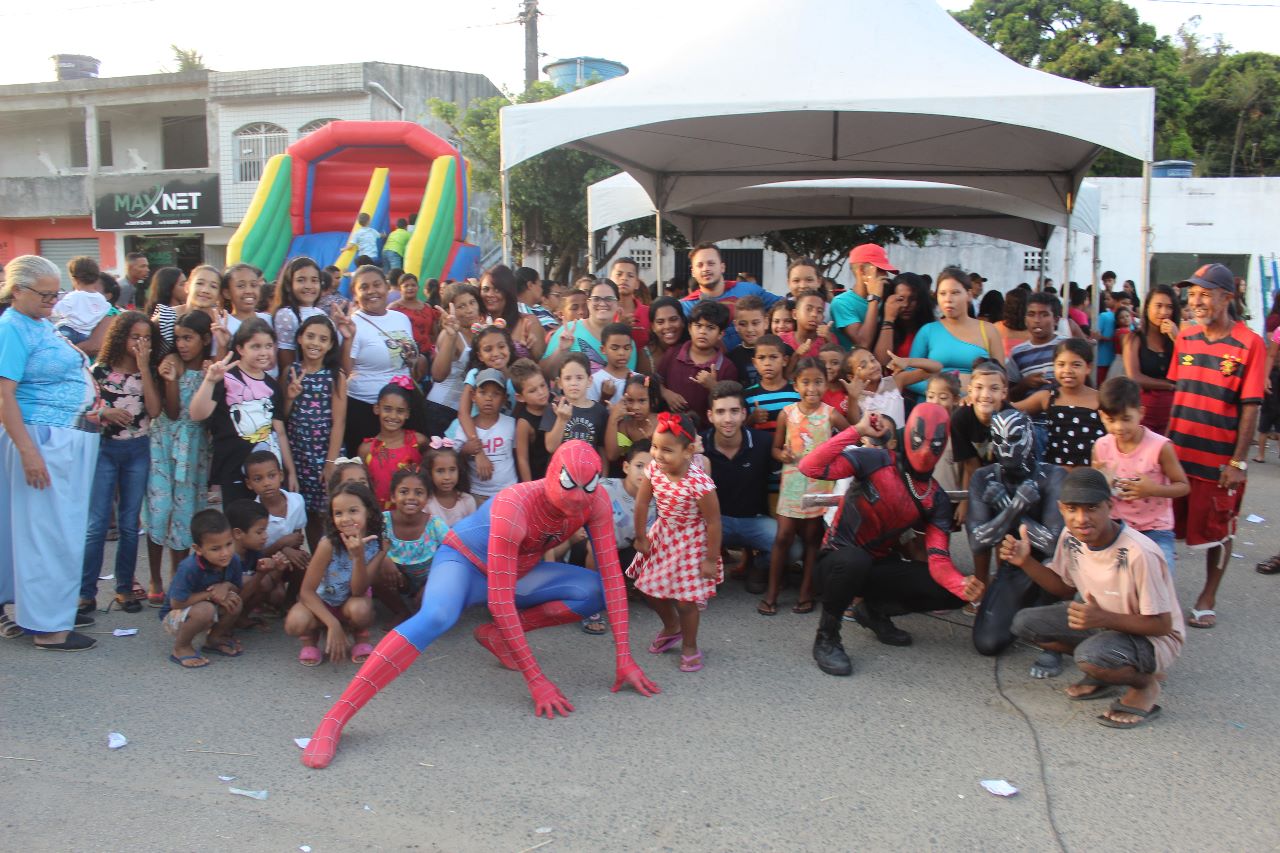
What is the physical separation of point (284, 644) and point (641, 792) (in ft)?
7.21

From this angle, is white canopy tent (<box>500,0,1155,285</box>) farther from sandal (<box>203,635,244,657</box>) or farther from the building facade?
the building facade

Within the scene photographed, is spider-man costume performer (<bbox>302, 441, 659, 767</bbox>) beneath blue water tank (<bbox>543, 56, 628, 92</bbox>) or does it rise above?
beneath

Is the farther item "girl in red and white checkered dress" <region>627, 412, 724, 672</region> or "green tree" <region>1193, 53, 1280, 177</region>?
"green tree" <region>1193, 53, 1280, 177</region>

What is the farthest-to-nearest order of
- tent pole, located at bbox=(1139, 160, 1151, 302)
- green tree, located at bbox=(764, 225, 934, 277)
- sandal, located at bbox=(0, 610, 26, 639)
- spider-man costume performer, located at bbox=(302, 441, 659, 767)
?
1. green tree, located at bbox=(764, 225, 934, 277)
2. tent pole, located at bbox=(1139, 160, 1151, 302)
3. sandal, located at bbox=(0, 610, 26, 639)
4. spider-man costume performer, located at bbox=(302, 441, 659, 767)

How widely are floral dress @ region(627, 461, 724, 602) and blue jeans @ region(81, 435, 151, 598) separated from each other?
2661mm

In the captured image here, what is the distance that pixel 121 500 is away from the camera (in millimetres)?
5113

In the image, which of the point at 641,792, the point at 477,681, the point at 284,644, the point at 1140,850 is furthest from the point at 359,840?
the point at 1140,850

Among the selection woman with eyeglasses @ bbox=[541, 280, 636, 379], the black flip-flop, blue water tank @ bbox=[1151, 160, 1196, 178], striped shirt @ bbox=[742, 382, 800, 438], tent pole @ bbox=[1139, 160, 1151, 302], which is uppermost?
blue water tank @ bbox=[1151, 160, 1196, 178]

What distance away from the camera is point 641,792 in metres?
3.33

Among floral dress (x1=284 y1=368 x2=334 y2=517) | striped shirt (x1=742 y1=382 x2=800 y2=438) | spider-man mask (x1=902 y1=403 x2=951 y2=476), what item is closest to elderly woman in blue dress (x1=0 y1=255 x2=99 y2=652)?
floral dress (x1=284 y1=368 x2=334 y2=517)

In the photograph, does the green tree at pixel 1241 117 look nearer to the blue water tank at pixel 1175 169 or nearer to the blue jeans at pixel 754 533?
the blue water tank at pixel 1175 169

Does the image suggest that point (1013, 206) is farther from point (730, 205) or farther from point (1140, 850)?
point (1140, 850)

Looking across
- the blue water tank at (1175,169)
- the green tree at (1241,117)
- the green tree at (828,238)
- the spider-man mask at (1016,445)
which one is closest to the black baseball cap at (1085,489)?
the spider-man mask at (1016,445)

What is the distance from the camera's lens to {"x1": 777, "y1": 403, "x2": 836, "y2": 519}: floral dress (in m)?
5.14
